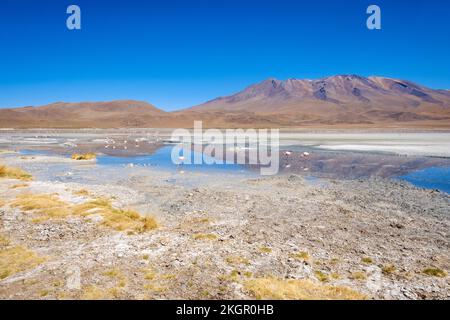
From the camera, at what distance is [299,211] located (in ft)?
37.3

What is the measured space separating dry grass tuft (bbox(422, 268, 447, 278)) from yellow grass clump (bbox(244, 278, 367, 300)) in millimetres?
1663

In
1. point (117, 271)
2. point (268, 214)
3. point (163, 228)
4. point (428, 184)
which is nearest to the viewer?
point (117, 271)

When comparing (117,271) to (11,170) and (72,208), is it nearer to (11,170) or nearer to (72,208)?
(72,208)

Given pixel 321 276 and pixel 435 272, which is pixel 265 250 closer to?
pixel 321 276

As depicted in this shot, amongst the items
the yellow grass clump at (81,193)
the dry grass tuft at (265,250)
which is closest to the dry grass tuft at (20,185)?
the yellow grass clump at (81,193)

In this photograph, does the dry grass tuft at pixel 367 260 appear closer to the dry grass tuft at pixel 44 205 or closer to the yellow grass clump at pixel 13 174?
the dry grass tuft at pixel 44 205

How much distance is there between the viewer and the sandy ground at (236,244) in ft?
20.9

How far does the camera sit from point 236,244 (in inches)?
330

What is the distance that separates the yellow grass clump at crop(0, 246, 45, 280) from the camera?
700cm

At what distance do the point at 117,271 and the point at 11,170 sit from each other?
14.5 meters

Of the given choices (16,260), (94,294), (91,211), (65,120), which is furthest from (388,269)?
Answer: (65,120)

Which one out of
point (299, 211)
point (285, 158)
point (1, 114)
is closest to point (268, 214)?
point (299, 211)

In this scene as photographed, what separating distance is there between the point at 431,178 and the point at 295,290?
1417 cm

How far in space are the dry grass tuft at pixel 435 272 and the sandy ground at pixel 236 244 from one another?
121mm
